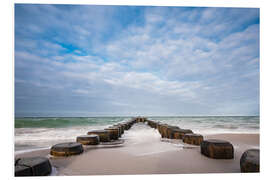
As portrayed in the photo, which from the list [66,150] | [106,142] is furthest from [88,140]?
[66,150]

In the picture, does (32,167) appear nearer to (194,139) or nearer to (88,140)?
(88,140)

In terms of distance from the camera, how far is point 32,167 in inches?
73.7

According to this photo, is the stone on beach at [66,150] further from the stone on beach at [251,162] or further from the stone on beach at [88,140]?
the stone on beach at [251,162]

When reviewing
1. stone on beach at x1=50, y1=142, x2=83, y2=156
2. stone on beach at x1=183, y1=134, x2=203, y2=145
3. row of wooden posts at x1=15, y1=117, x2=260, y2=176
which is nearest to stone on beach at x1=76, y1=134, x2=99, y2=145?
row of wooden posts at x1=15, y1=117, x2=260, y2=176

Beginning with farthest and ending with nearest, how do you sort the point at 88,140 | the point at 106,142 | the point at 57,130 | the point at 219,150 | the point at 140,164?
the point at 57,130
the point at 106,142
the point at 88,140
the point at 219,150
the point at 140,164

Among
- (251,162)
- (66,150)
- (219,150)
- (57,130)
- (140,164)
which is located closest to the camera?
(251,162)

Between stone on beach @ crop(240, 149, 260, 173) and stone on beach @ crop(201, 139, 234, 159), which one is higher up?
stone on beach @ crop(240, 149, 260, 173)

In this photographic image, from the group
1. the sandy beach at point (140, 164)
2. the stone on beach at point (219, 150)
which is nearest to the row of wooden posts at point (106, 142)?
the stone on beach at point (219, 150)

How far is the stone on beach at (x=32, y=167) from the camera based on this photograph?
5.97 ft

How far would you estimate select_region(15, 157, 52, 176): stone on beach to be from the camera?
1819mm

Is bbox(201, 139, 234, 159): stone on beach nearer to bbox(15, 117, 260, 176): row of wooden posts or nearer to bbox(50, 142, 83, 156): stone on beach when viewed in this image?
bbox(15, 117, 260, 176): row of wooden posts
